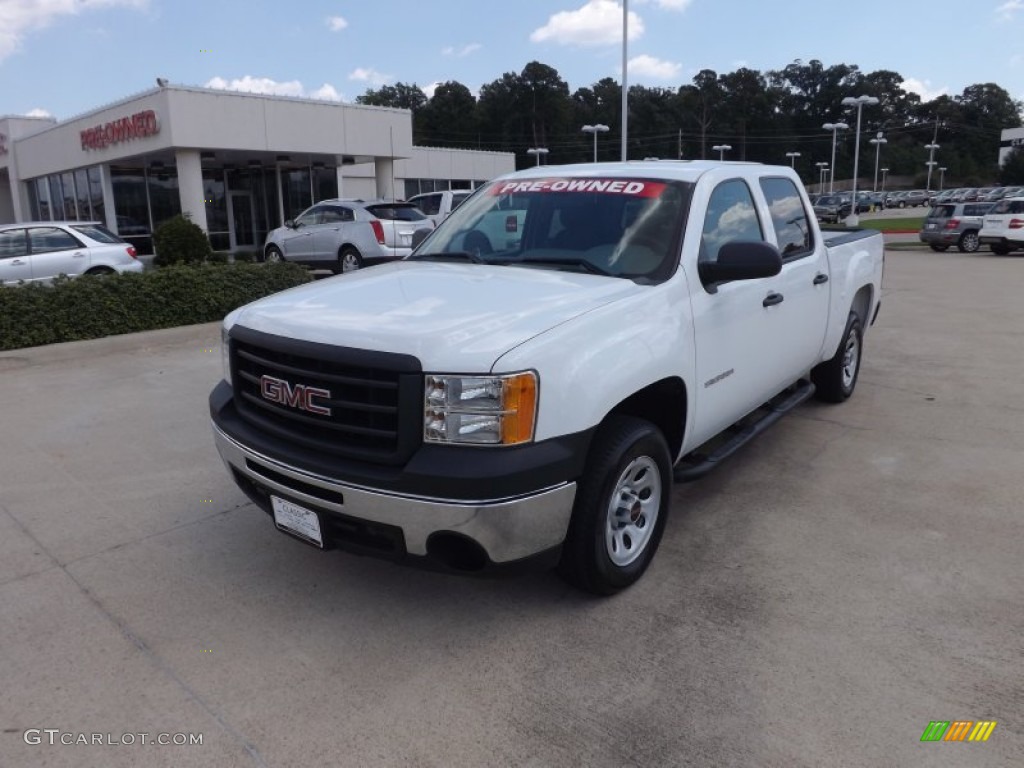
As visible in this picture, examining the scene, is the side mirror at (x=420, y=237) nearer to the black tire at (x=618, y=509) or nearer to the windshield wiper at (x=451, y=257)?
the windshield wiper at (x=451, y=257)

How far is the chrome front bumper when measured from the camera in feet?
9.09

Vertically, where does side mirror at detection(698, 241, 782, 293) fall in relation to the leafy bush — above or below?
above

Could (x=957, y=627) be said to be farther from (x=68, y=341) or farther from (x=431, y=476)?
(x=68, y=341)

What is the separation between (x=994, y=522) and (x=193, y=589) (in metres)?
4.25

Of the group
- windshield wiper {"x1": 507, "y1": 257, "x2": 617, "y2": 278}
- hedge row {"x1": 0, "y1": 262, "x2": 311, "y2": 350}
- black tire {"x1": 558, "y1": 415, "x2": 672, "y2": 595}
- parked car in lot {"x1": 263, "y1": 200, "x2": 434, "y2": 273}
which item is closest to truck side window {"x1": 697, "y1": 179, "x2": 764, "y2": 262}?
windshield wiper {"x1": 507, "y1": 257, "x2": 617, "y2": 278}

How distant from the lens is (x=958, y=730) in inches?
104

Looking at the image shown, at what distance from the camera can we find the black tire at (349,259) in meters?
15.5

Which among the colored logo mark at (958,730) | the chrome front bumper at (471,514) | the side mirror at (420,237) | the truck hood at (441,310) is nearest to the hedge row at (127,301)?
the side mirror at (420,237)

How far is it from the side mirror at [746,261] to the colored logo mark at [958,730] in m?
2.00

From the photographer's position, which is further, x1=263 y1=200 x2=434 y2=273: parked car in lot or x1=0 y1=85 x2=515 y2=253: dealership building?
x1=0 y1=85 x2=515 y2=253: dealership building

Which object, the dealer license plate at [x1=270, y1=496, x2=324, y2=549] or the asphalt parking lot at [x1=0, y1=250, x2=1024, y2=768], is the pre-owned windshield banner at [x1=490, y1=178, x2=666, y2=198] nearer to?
the asphalt parking lot at [x1=0, y1=250, x2=1024, y2=768]

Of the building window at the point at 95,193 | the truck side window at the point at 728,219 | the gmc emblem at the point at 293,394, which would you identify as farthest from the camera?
the building window at the point at 95,193

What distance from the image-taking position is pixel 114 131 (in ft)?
72.7

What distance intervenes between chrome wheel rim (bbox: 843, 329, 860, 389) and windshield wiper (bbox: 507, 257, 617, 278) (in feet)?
11.6
